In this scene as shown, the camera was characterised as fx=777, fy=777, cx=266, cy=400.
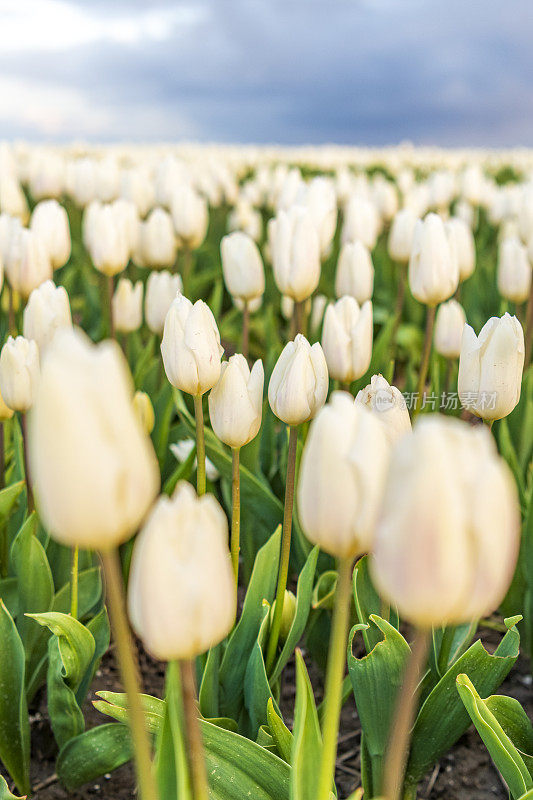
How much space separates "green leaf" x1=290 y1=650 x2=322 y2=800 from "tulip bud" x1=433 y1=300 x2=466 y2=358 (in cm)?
149

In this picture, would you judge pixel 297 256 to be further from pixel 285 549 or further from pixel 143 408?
pixel 285 549

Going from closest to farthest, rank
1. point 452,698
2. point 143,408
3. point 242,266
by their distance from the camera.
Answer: point 452,698 < point 143,408 < point 242,266

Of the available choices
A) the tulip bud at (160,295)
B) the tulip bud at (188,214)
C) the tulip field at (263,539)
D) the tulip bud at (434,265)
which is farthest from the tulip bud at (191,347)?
the tulip bud at (188,214)

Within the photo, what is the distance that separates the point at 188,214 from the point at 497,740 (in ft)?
7.75

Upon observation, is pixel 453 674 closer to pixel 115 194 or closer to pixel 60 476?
pixel 60 476

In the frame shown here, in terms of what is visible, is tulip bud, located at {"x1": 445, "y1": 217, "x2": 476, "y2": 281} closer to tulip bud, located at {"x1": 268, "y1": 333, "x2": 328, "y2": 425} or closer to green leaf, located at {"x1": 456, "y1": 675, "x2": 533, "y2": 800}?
Result: tulip bud, located at {"x1": 268, "y1": 333, "x2": 328, "y2": 425}

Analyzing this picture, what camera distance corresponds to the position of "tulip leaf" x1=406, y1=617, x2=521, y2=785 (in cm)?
132

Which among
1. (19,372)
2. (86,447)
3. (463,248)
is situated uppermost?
(463,248)

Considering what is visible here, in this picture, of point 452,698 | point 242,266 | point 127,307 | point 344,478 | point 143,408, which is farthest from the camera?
point 127,307

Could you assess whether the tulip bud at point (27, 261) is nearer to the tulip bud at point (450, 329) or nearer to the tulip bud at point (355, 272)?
the tulip bud at point (355, 272)

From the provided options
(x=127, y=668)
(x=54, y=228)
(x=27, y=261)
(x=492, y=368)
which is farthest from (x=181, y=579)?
(x=54, y=228)

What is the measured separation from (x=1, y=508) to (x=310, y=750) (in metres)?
1.02

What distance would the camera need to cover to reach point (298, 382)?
1.26 meters

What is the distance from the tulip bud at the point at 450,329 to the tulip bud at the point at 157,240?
110cm
